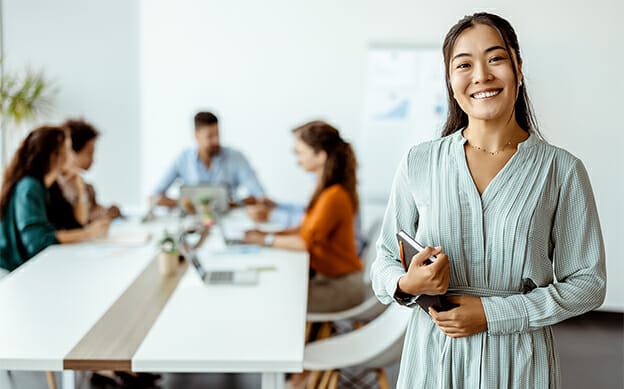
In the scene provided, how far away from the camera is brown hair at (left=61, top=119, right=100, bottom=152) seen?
3.95 meters

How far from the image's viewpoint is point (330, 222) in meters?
3.25

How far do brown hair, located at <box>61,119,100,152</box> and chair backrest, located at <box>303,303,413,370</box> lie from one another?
7.50 feet

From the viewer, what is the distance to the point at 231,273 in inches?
112

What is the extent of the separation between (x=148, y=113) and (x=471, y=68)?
4.57 m

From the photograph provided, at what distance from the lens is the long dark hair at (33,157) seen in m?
3.25

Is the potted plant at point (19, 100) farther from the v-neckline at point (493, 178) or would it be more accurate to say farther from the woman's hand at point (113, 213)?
the v-neckline at point (493, 178)

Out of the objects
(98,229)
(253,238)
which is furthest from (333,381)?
(98,229)

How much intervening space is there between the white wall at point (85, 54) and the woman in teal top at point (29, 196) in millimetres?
2432

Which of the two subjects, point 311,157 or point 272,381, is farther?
point 311,157

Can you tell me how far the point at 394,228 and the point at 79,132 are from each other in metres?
3.00

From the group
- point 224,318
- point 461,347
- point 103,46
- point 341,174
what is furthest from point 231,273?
point 103,46

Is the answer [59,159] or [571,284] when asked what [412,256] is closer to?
[571,284]

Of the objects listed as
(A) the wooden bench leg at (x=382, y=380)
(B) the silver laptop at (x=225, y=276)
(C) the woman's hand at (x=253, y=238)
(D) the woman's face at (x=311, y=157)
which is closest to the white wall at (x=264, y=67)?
(D) the woman's face at (x=311, y=157)

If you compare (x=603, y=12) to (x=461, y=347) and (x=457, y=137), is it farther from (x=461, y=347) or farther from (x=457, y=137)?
(x=461, y=347)
